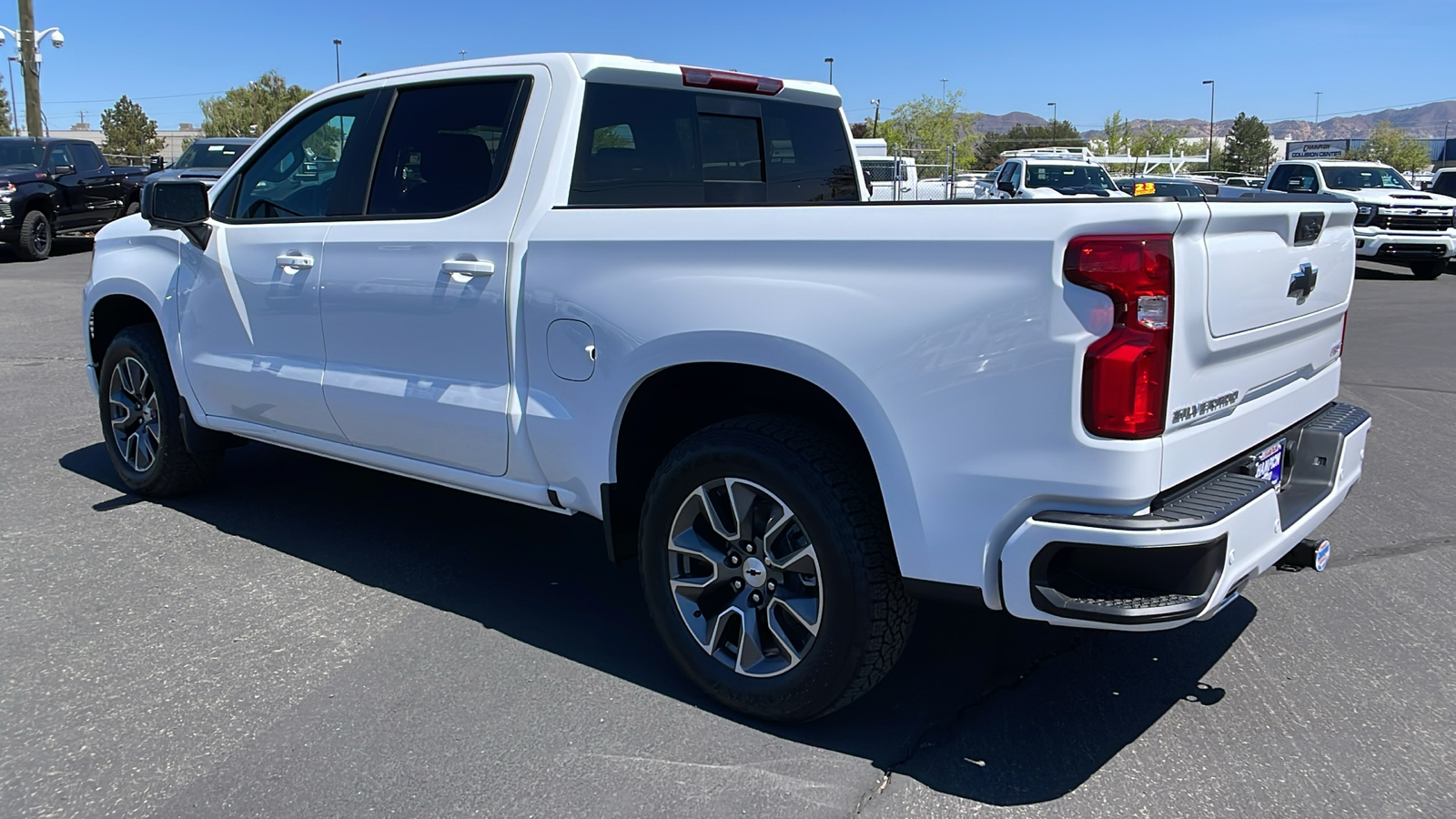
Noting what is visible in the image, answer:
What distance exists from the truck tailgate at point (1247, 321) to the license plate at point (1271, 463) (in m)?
0.05

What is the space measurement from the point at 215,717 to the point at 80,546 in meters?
2.02

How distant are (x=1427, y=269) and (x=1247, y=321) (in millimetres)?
19395

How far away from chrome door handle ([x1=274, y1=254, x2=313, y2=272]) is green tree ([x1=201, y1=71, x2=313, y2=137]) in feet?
200

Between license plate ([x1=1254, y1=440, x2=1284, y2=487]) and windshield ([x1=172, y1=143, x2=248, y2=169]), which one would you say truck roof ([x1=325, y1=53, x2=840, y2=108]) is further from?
windshield ([x1=172, y1=143, x2=248, y2=169])

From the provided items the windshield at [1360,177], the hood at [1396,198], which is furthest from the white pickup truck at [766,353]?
the windshield at [1360,177]

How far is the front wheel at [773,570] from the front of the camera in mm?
3092

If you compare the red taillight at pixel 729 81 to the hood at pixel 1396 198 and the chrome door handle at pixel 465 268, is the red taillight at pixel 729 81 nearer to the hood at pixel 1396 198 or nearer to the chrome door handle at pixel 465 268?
the chrome door handle at pixel 465 268

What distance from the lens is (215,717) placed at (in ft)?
11.2

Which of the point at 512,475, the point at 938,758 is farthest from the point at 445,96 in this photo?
the point at 938,758

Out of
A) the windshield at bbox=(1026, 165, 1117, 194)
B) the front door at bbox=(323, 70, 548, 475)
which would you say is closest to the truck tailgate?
the front door at bbox=(323, 70, 548, 475)

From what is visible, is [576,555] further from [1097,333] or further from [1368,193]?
[1368,193]

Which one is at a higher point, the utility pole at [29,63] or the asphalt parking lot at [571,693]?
the utility pole at [29,63]

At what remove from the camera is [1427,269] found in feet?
62.8

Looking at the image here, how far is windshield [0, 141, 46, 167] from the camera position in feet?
60.6
